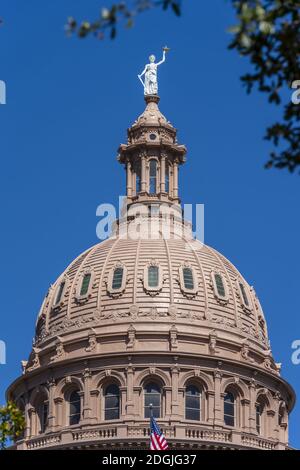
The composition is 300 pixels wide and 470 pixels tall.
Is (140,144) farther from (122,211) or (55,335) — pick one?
(55,335)

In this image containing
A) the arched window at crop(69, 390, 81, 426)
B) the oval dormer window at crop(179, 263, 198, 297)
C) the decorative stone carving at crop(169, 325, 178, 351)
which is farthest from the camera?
the oval dormer window at crop(179, 263, 198, 297)

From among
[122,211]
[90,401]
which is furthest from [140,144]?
[90,401]

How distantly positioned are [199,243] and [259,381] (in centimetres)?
1265

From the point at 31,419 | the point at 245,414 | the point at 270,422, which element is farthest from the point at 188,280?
the point at 31,419

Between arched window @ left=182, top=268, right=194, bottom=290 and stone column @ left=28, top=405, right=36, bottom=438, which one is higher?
arched window @ left=182, top=268, right=194, bottom=290

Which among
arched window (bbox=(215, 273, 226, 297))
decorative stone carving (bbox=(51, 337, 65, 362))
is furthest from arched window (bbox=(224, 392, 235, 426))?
decorative stone carving (bbox=(51, 337, 65, 362))

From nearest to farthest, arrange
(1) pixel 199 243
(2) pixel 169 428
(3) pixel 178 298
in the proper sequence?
1. (2) pixel 169 428
2. (3) pixel 178 298
3. (1) pixel 199 243

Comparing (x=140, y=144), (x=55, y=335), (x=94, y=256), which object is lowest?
(x=55, y=335)

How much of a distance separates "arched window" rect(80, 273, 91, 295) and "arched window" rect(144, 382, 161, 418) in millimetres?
9206

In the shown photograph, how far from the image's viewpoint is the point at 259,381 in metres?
103

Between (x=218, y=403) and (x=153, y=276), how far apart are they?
10346 millimetres

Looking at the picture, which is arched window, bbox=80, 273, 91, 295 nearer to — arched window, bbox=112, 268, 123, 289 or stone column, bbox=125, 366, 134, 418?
arched window, bbox=112, 268, 123, 289

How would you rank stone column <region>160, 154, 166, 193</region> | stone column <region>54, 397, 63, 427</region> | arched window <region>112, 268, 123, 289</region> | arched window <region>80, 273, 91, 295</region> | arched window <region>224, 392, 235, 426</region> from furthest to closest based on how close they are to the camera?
stone column <region>160, 154, 166, 193</region> < arched window <region>80, 273, 91, 295</region> < arched window <region>112, 268, 123, 289</region> < arched window <region>224, 392, 235, 426</region> < stone column <region>54, 397, 63, 427</region>

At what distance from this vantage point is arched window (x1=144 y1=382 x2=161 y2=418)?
9844 cm
